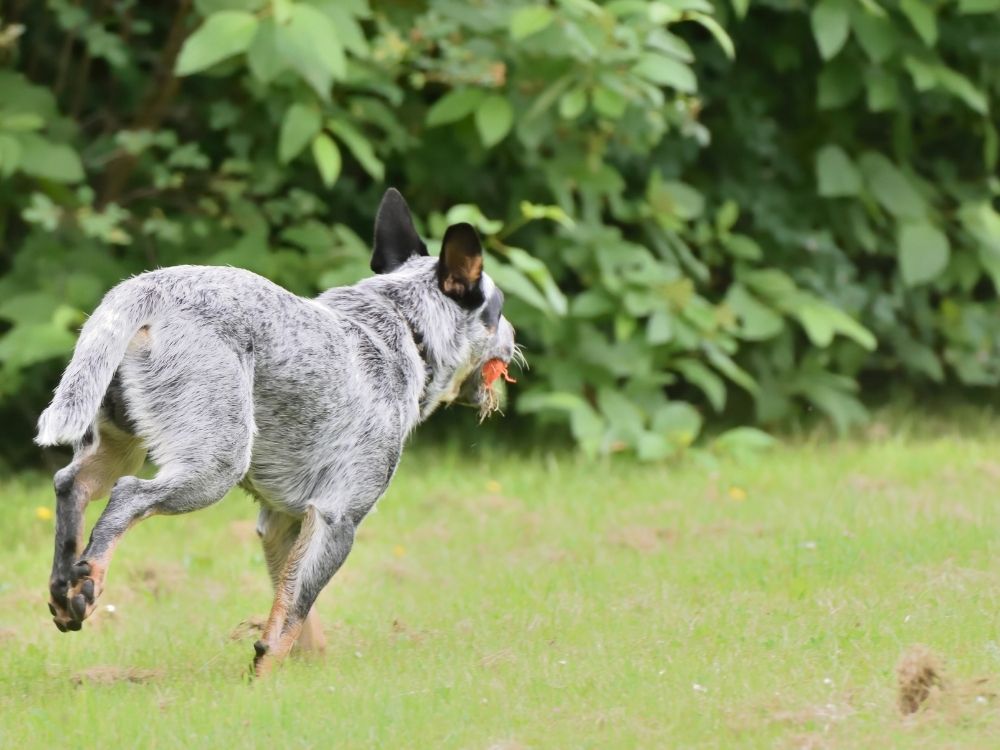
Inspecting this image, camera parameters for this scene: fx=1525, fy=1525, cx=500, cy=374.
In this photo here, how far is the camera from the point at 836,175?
363 inches

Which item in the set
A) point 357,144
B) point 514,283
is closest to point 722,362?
point 514,283

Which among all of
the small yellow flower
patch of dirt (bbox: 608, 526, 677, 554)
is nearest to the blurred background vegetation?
the small yellow flower

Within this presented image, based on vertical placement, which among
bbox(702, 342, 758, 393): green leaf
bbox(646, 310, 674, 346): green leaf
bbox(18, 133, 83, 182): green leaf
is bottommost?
bbox(702, 342, 758, 393): green leaf

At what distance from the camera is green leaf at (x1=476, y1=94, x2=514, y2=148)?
779 centimetres

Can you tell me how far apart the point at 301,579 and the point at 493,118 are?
3.60m

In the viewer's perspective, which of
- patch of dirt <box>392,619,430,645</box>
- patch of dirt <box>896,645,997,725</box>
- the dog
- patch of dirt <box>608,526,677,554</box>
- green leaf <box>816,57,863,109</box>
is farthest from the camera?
green leaf <box>816,57,863,109</box>

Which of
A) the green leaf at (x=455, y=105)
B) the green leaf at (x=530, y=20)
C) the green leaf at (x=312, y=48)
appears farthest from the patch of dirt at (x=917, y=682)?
the green leaf at (x=455, y=105)

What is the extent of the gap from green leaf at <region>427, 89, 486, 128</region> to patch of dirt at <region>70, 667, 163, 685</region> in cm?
383

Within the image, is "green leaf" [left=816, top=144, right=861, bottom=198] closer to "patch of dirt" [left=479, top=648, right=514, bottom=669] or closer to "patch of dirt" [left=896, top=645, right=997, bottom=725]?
"patch of dirt" [left=479, top=648, right=514, bottom=669]

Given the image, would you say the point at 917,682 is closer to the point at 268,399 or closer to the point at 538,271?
the point at 268,399

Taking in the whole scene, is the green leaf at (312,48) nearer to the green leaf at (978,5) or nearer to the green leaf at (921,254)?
the green leaf at (978,5)

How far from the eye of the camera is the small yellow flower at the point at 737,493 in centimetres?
773

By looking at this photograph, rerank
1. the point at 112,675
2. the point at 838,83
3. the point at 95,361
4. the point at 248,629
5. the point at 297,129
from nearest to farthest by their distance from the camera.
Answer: the point at 95,361, the point at 112,675, the point at 248,629, the point at 297,129, the point at 838,83

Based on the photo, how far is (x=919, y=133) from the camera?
33.7 feet
